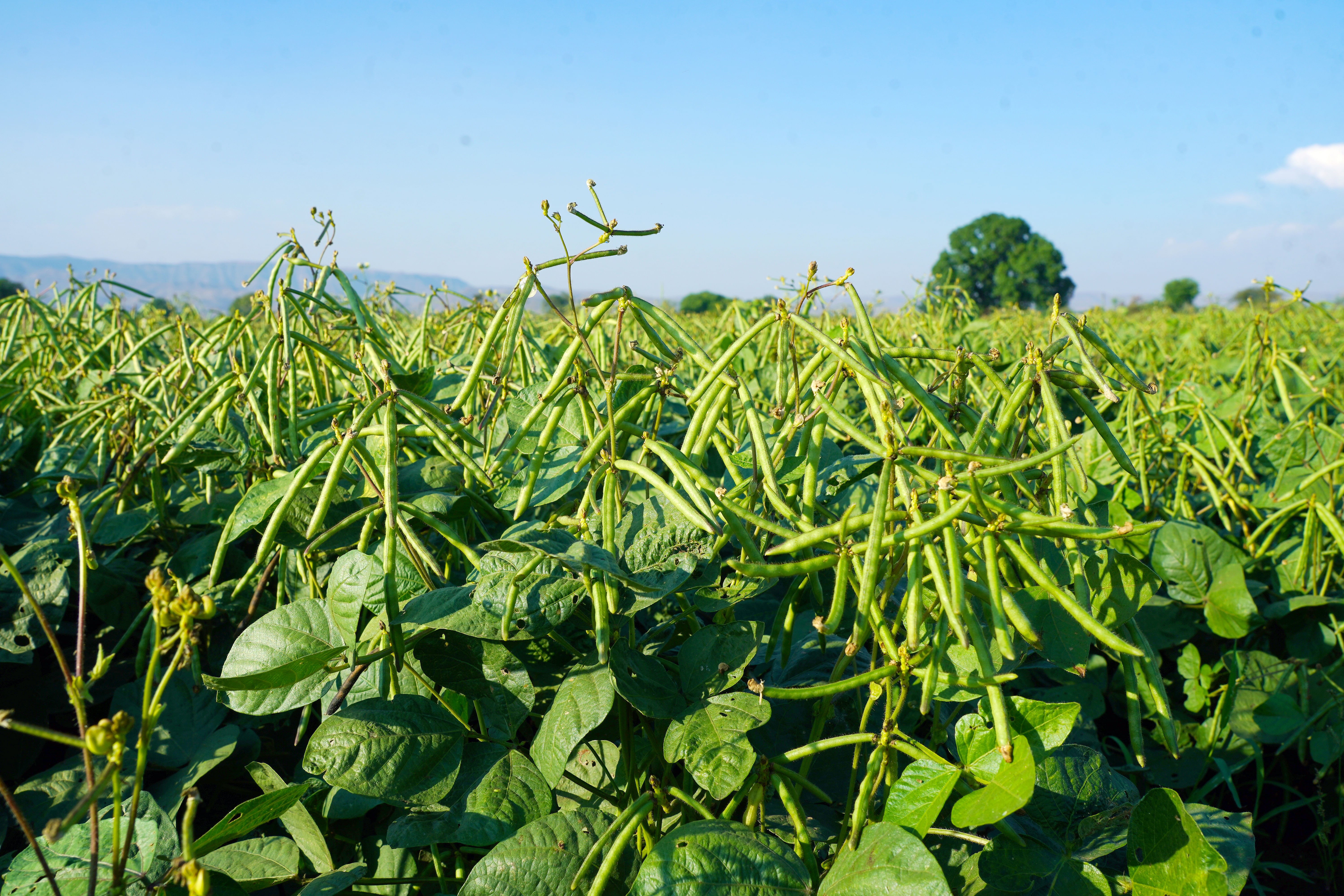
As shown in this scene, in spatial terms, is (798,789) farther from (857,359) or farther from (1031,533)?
(857,359)

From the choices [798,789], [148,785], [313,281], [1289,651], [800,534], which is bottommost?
[148,785]

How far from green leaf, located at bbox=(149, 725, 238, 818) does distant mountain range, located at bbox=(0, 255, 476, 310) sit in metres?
0.74

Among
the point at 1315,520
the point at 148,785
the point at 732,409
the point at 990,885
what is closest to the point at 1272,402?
the point at 1315,520

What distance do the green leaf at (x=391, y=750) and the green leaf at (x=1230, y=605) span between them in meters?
1.71

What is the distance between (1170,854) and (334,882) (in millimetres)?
1007

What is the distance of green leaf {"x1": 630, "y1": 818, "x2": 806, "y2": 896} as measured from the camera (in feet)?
2.72

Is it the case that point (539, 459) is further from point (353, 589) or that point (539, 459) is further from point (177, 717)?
point (177, 717)

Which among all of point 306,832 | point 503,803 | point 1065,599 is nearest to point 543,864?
point 503,803

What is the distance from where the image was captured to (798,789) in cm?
100

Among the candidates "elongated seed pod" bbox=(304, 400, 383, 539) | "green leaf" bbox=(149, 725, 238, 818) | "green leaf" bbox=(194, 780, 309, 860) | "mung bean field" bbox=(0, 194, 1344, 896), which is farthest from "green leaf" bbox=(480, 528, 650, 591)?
"green leaf" bbox=(149, 725, 238, 818)

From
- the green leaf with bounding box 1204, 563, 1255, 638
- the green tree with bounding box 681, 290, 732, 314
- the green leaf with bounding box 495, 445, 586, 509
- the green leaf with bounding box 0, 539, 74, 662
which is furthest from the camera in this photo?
the green tree with bounding box 681, 290, 732, 314

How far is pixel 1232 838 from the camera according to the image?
1.11 meters

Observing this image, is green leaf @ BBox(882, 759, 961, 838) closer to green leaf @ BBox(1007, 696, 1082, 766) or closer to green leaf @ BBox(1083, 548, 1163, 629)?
green leaf @ BBox(1007, 696, 1082, 766)

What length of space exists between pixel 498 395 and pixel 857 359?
1.75 feet
